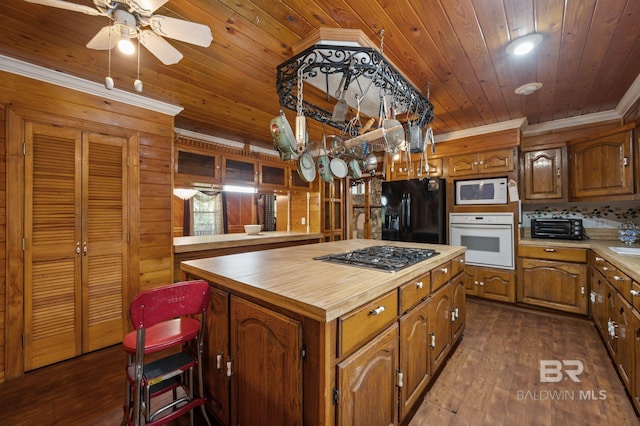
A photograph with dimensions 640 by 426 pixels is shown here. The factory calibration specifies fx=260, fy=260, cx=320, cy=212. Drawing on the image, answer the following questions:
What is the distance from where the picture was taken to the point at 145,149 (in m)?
2.54

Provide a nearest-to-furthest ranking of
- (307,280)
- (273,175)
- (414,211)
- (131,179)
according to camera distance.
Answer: (307,280) → (131,179) → (414,211) → (273,175)

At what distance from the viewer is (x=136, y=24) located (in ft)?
4.21

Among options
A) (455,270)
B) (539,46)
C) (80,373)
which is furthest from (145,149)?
(539,46)

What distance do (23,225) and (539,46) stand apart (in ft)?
12.9

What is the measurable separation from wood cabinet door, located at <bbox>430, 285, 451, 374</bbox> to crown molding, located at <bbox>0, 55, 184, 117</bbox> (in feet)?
9.86

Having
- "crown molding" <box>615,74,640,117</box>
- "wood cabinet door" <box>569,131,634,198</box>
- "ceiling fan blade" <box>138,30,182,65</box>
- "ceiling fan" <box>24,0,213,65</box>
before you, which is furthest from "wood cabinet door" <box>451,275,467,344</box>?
"ceiling fan blade" <box>138,30,182,65</box>

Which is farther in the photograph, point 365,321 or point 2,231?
point 2,231

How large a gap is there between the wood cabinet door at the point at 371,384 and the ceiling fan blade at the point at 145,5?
1.67m

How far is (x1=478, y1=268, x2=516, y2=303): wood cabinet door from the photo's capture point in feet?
10.3

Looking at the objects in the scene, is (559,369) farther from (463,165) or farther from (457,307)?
(463,165)

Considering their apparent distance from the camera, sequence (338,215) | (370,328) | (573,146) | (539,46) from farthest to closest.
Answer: (338,215) → (573,146) → (539,46) → (370,328)

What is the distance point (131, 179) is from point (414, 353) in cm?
274

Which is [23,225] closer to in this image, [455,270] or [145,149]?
[145,149]

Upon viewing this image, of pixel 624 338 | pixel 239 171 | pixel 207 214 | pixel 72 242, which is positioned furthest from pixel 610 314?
pixel 207 214
